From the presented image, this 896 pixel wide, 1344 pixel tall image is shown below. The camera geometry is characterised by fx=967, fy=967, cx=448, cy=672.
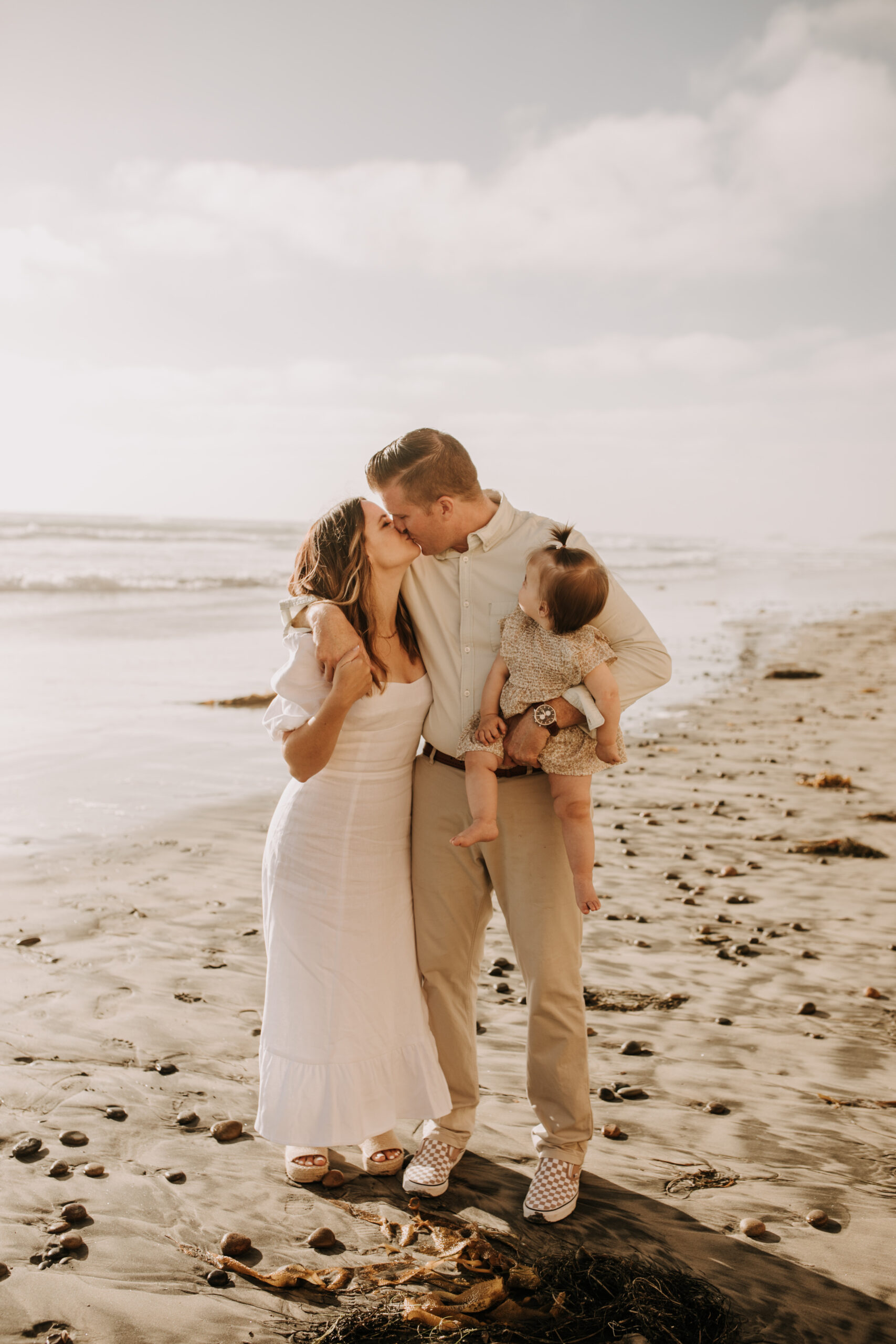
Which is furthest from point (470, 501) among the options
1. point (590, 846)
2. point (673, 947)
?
point (673, 947)

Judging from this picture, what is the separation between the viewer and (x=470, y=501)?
3.24 meters

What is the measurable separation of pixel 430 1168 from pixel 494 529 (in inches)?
85.4

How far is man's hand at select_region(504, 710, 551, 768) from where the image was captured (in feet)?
10.1

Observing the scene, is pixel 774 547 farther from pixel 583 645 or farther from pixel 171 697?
pixel 583 645

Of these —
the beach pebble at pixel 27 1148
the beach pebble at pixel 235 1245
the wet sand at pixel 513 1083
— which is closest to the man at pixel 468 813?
the wet sand at pixel 513 1083

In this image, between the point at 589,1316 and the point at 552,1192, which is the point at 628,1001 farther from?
the point at 589,1316

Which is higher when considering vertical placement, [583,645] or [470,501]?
[470,501]

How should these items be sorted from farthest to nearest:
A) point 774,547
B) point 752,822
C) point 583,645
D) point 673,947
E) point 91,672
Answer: point 774,547 < point 91,672 < point 752,822 < point 673,947 < point 583,645

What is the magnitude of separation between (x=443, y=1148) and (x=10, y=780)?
5884 mm

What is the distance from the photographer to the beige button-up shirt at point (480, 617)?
323cm

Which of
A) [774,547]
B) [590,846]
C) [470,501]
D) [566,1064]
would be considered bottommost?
[566,1064]

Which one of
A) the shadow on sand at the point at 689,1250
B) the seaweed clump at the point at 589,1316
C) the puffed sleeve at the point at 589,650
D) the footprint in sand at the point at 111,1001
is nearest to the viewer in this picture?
the seaweed clump at the point at 589,1316

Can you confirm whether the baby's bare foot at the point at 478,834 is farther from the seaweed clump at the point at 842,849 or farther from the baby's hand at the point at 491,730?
the seaweed clump at the point at 842,849

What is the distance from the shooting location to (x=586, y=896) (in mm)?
3072
